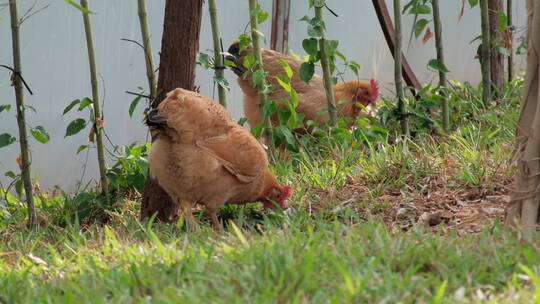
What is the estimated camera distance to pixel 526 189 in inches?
133

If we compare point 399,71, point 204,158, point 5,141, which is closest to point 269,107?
point 399,71

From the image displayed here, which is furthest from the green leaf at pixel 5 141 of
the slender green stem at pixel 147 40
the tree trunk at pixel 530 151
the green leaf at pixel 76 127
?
the tree trunk at pixel 530 151

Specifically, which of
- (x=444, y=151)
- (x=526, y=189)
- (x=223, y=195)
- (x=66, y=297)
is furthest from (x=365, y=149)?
(x=66, y=297)

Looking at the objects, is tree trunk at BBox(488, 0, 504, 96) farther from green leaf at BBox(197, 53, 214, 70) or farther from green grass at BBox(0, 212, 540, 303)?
green grass at BBox(0, 212, 540, 303)

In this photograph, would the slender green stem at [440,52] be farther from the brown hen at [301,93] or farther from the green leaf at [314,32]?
the green leaf at [314,32]

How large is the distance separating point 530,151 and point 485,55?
3.16m

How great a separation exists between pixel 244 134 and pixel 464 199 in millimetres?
1396

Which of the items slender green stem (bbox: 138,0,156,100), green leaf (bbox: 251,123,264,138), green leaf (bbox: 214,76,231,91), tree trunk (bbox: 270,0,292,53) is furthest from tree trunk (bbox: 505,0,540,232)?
tree trunk (bbox: 270,0,292,53)

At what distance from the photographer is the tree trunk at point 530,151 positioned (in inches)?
132

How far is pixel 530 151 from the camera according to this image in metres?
3.37

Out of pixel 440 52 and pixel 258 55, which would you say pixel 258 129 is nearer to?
pixel 258 55

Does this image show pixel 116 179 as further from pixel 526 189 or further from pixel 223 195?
pixel 526 189

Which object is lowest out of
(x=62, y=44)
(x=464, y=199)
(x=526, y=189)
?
(x=464, y=199)

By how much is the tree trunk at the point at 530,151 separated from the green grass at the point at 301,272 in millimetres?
146
